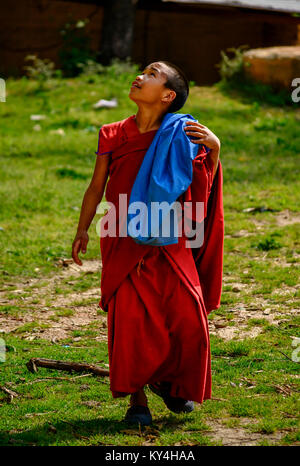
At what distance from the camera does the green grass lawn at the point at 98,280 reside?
13.2ft

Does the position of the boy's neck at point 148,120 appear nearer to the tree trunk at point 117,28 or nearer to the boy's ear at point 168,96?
the boy's ear at point 168,96

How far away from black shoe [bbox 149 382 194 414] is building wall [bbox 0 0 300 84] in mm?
10755

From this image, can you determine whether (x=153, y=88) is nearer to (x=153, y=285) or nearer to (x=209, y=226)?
(x=209, y=226)

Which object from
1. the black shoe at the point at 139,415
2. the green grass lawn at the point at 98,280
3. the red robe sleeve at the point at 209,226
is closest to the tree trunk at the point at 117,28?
the green grass lawn at the point at 98,280

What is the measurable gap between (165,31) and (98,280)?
9356mm

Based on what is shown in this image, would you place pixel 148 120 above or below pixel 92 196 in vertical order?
above

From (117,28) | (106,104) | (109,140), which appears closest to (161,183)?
(109,140)

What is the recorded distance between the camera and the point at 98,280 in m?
6.85

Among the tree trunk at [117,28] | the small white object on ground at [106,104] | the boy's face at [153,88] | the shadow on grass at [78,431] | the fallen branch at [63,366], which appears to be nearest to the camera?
the shadow on grass at [78,431]

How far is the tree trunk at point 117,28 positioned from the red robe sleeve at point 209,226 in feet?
30.4

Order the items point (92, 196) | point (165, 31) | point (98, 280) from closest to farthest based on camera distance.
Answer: point (92, 196) < point (98, 280) < point (165, 31)

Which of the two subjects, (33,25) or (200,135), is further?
(33,25)
